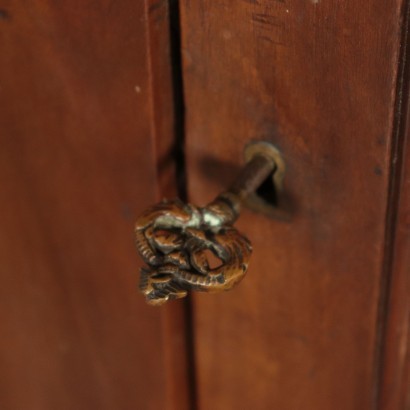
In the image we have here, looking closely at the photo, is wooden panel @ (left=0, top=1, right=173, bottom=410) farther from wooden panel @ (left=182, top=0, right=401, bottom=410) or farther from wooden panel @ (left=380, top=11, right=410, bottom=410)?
A: wooden panel @ (left=380, top=11, right=410, bottom=410)

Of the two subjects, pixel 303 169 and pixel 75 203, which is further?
pixel 75 203

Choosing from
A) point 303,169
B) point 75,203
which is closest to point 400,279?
point 303,169

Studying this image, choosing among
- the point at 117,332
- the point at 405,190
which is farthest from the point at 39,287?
the point at 405,190

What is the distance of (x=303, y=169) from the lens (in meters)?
0.54

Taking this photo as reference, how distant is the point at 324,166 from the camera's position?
0.53 metres

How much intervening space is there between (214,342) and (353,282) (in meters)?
0.15

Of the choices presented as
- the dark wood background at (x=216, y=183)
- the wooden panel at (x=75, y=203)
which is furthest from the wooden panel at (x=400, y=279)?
the wooden panel at (x=75, y=203)

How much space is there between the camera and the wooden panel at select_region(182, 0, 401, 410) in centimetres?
49

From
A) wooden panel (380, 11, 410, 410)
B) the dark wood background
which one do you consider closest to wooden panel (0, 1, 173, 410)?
the dark wood background

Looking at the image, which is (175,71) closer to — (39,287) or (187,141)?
(187,141)

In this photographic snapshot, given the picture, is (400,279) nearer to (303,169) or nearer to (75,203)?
(303,169)

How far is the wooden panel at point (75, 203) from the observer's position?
0.56m

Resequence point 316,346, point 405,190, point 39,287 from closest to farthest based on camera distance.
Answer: point 405,190 → point 316,346 → point 39,287

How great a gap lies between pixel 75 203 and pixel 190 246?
7.4 inches
